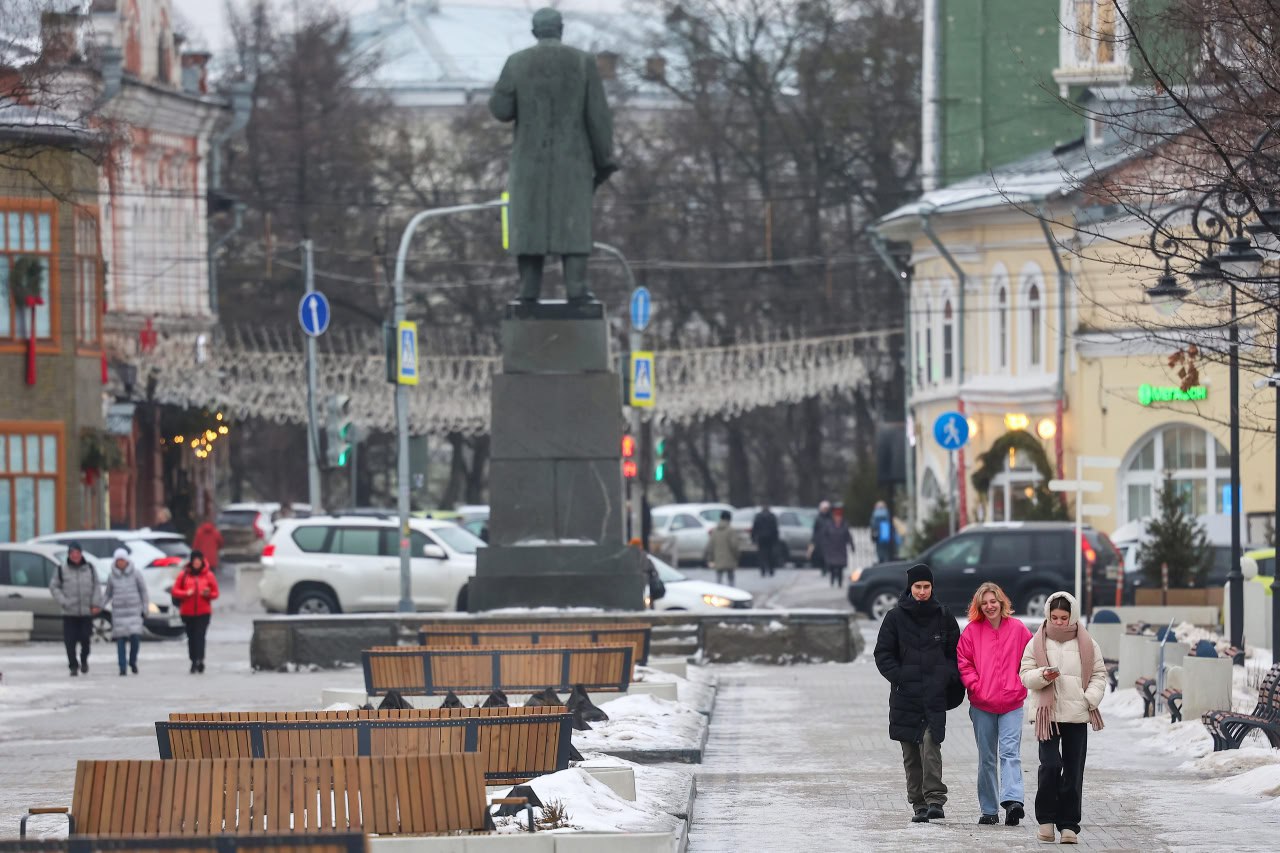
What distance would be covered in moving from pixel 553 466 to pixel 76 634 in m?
7.94

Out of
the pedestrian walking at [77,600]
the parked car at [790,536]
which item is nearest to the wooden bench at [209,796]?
the pedestrian walking at [77,600]

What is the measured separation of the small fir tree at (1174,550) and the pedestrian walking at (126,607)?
12.8 meters

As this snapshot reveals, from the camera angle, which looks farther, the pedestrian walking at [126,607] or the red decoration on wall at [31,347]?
the red decoration on wall at [31,347]

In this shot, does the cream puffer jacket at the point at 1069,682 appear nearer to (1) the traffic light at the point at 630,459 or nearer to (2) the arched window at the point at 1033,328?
(1) the traffic light at the point at 630,459

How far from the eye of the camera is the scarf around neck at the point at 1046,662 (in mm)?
13367

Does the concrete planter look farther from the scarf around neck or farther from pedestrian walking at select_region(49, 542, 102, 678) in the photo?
pedestrian walking at select_region(49, 542, 102, 678)

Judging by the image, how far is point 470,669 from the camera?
18969 mm

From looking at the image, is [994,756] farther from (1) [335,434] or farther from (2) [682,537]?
(2) [682,537]

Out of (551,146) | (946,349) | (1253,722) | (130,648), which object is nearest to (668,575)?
(130,648)

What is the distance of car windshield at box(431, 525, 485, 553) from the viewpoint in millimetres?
35594

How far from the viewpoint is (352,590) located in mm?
34906

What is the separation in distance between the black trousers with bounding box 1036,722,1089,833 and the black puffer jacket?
3.02 ft

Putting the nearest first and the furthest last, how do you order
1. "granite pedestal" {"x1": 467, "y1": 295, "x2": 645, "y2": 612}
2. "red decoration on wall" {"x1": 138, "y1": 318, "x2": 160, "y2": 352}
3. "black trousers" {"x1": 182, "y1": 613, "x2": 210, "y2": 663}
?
1. "granite pedestal" {"x1": 467, "y1": 295, "x2": 645, "y2": 612}
2. "black trousers" {"x1": 182, "y1": 613, "x2": 210, "y2": 663}
3. "red decoration on wall" {"x1": 138, "y1": 318, "x2": 160, "y2": 352}

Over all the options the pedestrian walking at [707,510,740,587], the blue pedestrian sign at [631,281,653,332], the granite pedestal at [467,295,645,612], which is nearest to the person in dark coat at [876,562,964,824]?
the granite pedestal at [467,295,645,612]
